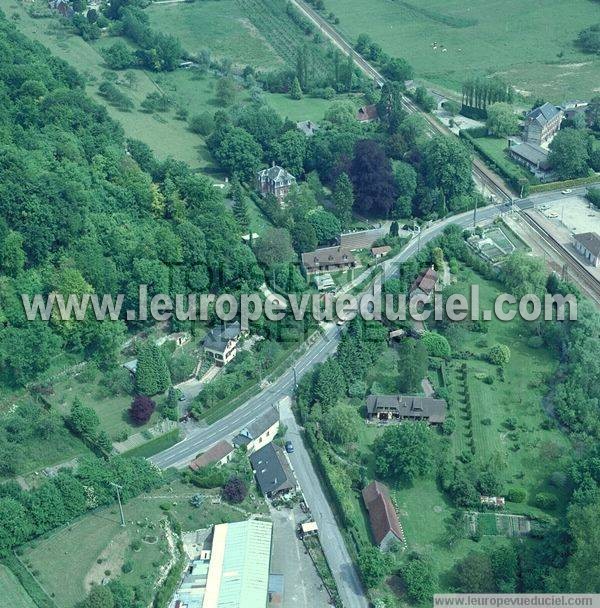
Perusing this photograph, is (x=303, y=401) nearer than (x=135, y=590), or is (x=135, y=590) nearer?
(x=135, y=590)

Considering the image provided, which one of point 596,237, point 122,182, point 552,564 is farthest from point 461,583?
point 122,182

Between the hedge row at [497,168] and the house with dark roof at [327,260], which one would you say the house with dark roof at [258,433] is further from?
the hedge row at [497,168]

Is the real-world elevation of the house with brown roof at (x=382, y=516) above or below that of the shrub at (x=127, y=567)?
above

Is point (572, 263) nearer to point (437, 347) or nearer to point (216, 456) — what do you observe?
point (437, 347)

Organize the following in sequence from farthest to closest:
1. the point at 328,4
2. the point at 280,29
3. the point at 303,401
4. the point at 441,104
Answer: the point at 328,4 < the point at 280,29 < the point at 441,104 < the point at 303,401

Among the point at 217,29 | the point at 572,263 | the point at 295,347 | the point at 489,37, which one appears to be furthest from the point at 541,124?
the point at 217,29

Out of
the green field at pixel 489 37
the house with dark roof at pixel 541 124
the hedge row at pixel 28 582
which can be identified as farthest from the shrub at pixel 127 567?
the green field at pixel 489 37

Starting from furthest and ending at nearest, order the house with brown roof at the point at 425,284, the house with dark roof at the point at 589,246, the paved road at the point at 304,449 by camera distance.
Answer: the house with dark roof at the point at 589,246 → the house with brown roof at the point at 425,284 → the paved road at the point at 304,449

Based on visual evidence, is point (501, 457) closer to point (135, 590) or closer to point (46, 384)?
point (135, 590)
